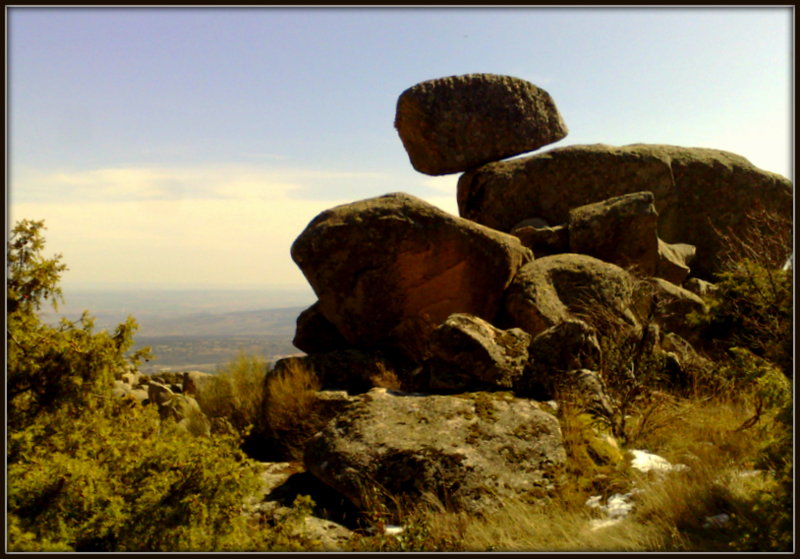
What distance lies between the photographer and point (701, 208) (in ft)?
55.6

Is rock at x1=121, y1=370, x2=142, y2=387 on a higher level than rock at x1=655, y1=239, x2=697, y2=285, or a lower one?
lower

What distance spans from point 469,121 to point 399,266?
5.82 meters

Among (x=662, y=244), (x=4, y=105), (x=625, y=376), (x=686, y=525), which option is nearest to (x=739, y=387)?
(x=625, y=376)

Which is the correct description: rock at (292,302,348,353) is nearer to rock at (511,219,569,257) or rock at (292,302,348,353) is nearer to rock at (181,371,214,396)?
rock at (181,371,214,396)

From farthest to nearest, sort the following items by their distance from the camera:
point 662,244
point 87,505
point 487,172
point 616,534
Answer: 1. point 487,172
2. point 662,244
3. point 616,534
4. point 87,505

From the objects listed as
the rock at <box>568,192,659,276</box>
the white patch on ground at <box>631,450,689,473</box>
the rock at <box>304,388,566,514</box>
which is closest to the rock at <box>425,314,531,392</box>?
the rock at <box>304,388,566,514</box>

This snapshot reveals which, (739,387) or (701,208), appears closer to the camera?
(739,387)

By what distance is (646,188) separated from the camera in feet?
52.7

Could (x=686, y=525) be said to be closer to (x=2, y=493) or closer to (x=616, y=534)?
(x=616, y=534)

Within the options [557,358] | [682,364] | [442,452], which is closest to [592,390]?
[557,358]

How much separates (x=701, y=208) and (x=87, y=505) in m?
15.8

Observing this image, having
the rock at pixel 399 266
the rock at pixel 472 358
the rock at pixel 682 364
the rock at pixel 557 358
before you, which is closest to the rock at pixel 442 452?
the rock at pixel 557 358

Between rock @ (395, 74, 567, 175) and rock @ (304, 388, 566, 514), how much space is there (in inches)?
382

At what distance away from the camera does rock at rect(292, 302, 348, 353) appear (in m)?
12.9
